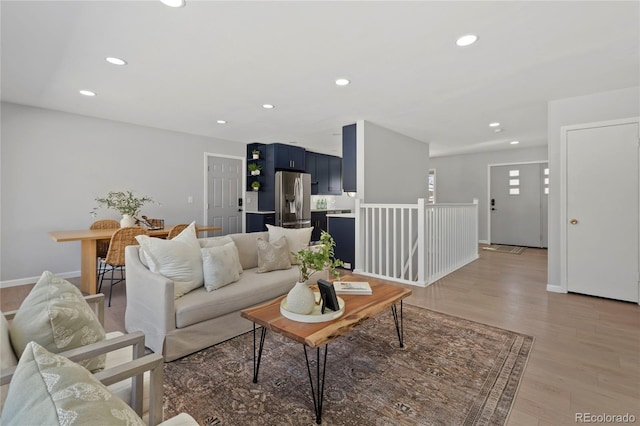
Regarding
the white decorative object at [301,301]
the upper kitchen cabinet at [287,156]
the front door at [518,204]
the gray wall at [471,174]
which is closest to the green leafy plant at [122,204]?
the upper kitchen cabinet at [287,156]

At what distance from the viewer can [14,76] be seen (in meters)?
3.11

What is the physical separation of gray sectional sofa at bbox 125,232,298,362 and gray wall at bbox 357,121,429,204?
9.02 ft

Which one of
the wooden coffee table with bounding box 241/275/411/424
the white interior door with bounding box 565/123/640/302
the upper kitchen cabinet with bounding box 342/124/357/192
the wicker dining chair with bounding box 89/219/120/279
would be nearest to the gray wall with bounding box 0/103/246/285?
the wicker dining chair with bounding box 89/219/120/279

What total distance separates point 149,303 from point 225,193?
429cm

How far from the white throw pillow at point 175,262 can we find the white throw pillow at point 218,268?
8 centimetres

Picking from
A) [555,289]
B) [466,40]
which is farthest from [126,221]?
[555,289]

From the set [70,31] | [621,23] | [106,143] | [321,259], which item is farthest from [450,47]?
[106,143]

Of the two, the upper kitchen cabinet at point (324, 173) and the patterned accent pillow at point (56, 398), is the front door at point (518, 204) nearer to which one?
the upper kitchen cabinet at point (324, 173)

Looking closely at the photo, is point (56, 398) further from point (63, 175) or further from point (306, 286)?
point (63, 175)

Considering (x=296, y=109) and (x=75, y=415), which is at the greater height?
(x=296, y=109)

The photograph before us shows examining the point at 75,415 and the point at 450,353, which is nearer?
the point at 75,415

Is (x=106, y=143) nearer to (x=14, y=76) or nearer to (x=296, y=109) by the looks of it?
(x=14, y=76)

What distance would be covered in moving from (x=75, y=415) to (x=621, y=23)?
354 centimetres

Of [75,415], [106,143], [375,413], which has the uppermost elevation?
[106,143]
